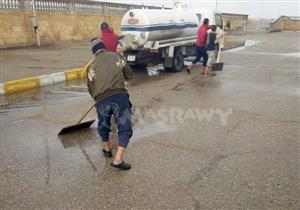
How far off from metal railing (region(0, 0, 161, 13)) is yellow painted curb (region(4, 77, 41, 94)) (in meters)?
10.7

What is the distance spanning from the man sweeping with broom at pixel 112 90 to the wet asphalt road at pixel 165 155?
0.42m

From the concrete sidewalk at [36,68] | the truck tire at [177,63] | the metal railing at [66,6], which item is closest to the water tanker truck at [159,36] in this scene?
the truck tire at [177,63]

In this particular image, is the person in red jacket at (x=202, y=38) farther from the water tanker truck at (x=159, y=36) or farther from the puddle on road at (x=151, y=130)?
the puddle on road at (x=151, y=130)

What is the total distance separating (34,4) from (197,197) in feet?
62.7

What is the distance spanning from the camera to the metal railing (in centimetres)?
1945

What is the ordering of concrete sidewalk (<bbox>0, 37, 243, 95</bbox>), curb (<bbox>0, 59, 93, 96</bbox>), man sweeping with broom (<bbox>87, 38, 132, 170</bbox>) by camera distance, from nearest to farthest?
man sweeping with broom (<bbox>87, 38, 132, 170</bbox>) → curb (<bbox>0, 59, 93, 96</bbox>) → concrete sidewalk (<bbox>0, 37, 243, 95</bbox>)

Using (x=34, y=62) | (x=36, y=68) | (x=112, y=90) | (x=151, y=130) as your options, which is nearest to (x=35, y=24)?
(x=34, y=62)

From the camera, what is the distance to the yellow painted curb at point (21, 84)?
918 centimetres

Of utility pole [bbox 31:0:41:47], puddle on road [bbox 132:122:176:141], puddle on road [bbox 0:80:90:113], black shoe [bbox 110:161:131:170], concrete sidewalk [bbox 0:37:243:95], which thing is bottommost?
puddle on road [bbox 0:80:90:113]

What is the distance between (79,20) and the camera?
2392 centimetres

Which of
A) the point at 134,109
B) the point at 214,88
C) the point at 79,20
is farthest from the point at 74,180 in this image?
the point at 79,20

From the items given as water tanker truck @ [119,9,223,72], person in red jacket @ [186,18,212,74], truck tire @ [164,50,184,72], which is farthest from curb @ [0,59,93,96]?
person in red jacket @ [186,18,212,74]

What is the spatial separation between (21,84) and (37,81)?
575mm

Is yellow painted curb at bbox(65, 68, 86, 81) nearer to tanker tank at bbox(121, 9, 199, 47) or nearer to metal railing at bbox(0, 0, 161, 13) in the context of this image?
tanker tank at bbox(121, 9, 199, 47)
